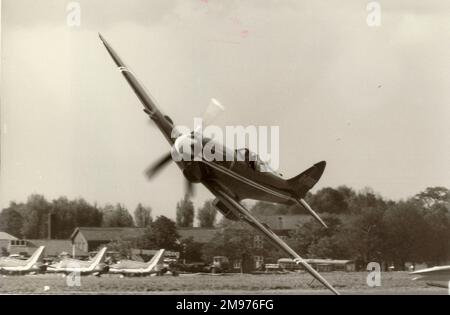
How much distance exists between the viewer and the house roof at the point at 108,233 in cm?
2691

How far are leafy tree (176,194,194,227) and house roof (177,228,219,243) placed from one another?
136mm

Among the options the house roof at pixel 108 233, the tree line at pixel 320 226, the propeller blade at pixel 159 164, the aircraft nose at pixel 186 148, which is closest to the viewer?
the aircraft nose at pixel 186 148

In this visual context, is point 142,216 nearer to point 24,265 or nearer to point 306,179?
point 24,265

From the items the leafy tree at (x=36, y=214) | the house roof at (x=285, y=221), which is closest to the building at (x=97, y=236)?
the leafy tree at (x=36, y=214)

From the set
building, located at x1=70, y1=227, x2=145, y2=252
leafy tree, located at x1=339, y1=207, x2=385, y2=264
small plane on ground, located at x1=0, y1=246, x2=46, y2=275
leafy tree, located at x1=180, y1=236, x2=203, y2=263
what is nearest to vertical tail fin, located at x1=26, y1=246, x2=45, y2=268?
small plane on ground, located at x1=0, y1=246, x2=46, y2=275

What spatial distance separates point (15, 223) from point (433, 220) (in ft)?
28.5

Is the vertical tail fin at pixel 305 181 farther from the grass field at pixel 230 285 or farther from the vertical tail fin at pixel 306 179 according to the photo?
the grass field at pixel 230 285

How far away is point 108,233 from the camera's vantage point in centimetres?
2720

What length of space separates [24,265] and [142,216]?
116 inches

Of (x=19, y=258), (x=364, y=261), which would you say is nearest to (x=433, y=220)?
(x=364, y=261)

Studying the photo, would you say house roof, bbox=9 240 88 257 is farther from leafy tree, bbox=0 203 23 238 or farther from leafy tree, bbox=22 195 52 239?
leafy tree, bbox=0 203 23 238

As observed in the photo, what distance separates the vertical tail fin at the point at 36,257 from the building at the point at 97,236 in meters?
0.77

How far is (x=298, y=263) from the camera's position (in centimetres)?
2538

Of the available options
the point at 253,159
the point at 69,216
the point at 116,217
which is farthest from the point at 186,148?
the point at 69,216
